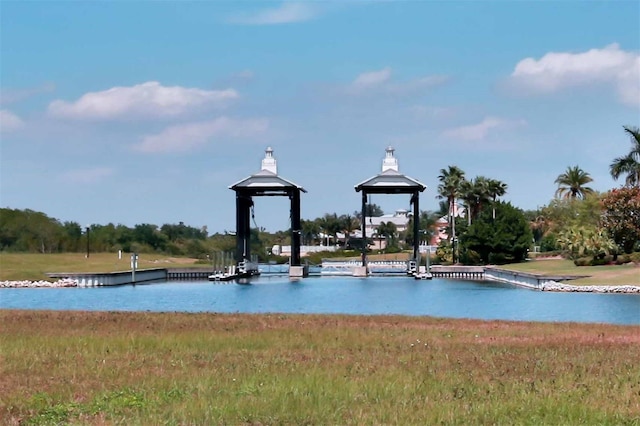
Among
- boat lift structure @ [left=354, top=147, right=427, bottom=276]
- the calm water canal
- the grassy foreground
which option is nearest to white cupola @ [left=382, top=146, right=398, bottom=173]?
boat lift structure @ [left=354, top=147, right=427, bottom=276]

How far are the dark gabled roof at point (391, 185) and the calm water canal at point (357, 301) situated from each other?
17.0 meters

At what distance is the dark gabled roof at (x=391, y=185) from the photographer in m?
108

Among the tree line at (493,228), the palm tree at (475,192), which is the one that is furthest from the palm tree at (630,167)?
the palm tree at (475,192)

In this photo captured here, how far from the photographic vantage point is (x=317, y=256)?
601 feet

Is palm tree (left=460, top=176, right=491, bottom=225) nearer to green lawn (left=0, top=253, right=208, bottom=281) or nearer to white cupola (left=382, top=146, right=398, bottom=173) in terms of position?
white cupola (left=382, top=146, right=398, bottom=173)

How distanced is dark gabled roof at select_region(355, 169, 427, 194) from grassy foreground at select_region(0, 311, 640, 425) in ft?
259

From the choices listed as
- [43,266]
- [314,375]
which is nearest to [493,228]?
[43,266]

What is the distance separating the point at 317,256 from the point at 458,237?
4656 cm

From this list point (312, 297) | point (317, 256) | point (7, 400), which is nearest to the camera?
point (7, 400)

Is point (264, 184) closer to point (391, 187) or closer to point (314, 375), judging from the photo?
point (391, 187)

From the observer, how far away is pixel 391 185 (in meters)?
108

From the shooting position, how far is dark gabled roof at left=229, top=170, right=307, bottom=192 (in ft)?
360

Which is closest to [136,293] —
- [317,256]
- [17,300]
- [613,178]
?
[17,300]

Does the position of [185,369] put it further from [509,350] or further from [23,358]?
[509,350]
